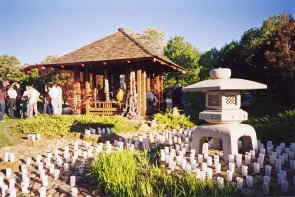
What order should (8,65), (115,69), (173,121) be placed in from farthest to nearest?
(8,65), (115,69), (173,121)

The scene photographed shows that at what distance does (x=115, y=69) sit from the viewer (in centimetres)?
1886

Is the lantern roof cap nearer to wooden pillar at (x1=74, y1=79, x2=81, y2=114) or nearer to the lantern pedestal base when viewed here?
the lantern pedestal base

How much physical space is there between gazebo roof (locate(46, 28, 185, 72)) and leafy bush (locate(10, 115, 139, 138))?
11.5 feet

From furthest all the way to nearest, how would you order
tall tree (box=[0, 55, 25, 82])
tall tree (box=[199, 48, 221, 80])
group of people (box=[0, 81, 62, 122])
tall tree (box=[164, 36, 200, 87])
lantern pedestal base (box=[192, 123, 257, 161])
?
tall tree (box=[0, 55, 25, 82]) → tall tree (box=[199, 48, 221, 80]) → tall tree (box=[164, 36, 200, 87]) → group of people (box=[0, 81, 62, 122]) → lantern pedestal base (box=[192, 123, 257, 161])

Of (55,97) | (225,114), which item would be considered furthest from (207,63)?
(225,114)

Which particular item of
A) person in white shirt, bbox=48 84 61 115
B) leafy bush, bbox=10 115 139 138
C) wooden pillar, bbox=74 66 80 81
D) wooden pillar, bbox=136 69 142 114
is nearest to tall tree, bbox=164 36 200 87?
wooden pillar, bbox=74 66 80 81

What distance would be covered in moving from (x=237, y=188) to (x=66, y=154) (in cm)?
464

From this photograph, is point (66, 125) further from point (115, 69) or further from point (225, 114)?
point (115, 69)

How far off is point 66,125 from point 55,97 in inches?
164

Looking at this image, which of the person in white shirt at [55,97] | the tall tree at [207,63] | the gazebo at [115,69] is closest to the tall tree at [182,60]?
the tall tree at [207,63]

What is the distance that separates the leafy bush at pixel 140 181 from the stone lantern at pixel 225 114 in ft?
5.24

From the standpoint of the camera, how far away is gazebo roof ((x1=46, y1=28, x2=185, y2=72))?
14.8 m

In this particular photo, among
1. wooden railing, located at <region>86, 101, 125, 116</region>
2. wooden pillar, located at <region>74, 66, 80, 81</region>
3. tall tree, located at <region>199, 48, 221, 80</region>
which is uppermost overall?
tall tree, located at <region>199, 48, 221, 80</region>

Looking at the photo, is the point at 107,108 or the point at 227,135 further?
the point at 107,108
